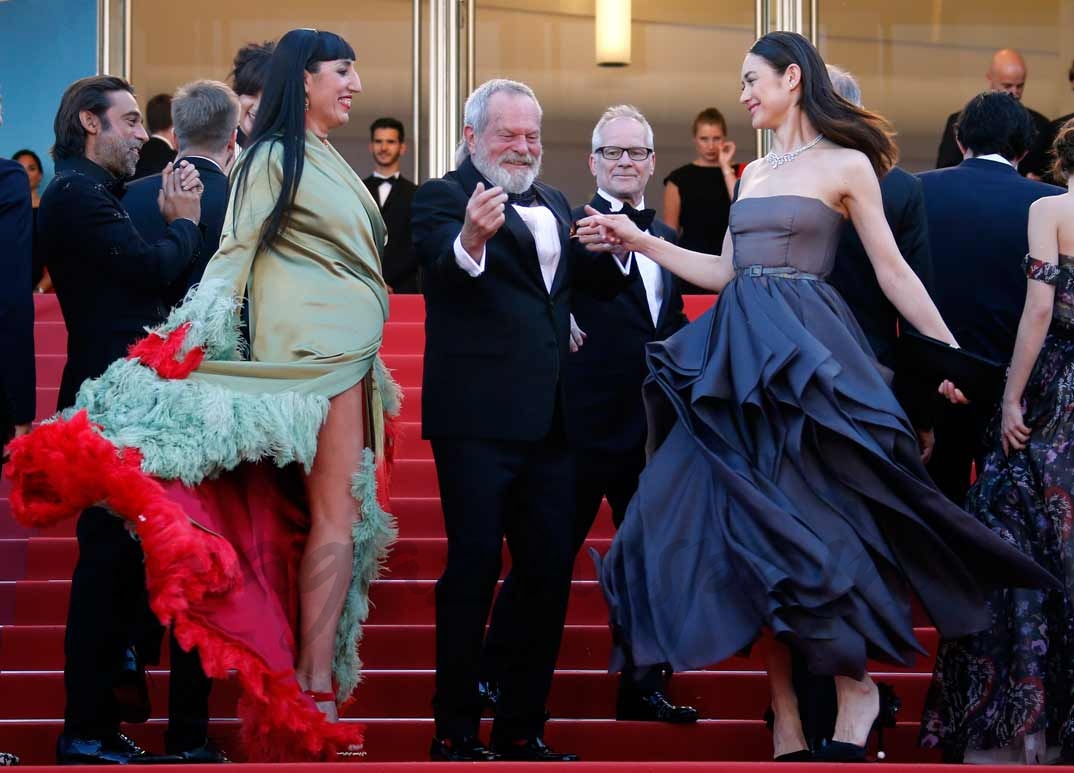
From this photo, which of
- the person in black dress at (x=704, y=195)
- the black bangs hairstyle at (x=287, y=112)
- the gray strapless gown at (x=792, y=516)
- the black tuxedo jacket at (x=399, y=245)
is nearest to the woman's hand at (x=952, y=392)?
the gray strapless gown at (x=792, y=516)

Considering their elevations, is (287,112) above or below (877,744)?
above

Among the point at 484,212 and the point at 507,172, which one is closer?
the point at 484,212

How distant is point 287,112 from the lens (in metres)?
4.79

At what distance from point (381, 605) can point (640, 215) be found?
1.62 meters

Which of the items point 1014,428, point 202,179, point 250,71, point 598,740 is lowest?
point 598,740

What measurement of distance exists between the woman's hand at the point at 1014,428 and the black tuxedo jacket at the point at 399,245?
17.4ft

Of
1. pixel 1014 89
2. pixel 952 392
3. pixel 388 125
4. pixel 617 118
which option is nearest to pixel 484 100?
pixel 617 118

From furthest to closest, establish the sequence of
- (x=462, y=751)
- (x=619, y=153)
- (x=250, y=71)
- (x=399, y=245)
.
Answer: (x=399, y=245) → (x=250, y=71) → (x=619, y=153) → (x=462, y=751)

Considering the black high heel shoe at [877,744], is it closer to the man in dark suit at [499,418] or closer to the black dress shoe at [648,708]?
the black dress shoe at [648,708]

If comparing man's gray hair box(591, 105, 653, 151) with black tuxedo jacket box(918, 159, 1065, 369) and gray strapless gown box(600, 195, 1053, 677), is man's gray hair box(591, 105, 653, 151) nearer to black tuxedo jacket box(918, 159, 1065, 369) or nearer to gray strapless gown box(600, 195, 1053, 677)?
black tuxedo jacket box(918, 159, 1065, 369)

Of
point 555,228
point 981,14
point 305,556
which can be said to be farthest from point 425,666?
point 981,14

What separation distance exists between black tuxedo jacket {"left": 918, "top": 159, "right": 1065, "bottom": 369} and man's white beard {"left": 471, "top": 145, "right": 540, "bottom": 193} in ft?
4.60

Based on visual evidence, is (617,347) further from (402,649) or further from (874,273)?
(402,649)

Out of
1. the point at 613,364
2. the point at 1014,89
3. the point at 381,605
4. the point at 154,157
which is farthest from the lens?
the point at 1014,89
